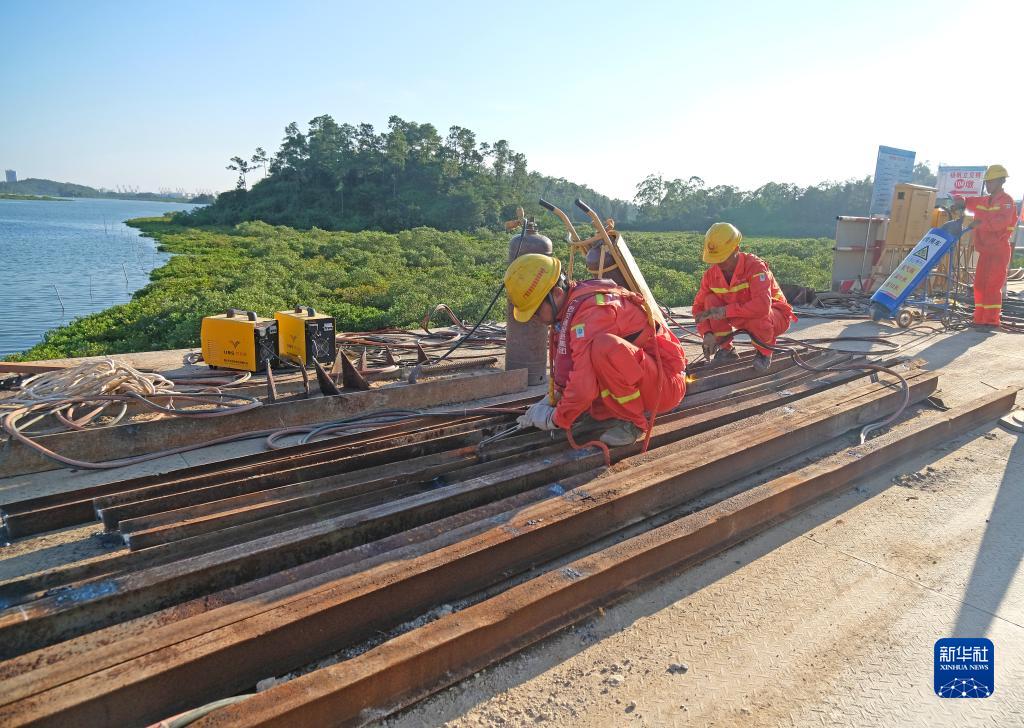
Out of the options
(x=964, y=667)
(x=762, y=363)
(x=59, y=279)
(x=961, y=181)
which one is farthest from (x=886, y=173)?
(x=59, y=279)

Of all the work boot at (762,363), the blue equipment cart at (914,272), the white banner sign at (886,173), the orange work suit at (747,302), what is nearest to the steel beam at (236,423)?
the orange work suit at (747,302)

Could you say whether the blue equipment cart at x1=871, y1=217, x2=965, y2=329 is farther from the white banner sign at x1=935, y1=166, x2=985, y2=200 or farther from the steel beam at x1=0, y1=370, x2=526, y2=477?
the white banner sign at x1=935, y1=166, x2=985, y2=200

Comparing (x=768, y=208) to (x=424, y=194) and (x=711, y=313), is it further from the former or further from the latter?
(x=711, y=313)

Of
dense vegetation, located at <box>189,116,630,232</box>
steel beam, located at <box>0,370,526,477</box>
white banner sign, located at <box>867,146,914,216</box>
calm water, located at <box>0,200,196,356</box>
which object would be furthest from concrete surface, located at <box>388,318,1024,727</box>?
dense vegetation, located at <box>189,116,630,232</box>

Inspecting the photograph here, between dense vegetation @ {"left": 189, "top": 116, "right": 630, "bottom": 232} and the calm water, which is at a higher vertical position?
dense vegetation @ {"left": 189, "top": 116, "right": 630, "bottom": 232}

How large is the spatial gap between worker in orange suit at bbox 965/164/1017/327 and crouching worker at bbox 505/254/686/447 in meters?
8.28

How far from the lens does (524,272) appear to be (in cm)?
379

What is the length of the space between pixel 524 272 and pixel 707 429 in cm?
189

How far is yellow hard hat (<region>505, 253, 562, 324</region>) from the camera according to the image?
148 inches

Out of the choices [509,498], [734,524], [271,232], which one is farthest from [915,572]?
[271,232]

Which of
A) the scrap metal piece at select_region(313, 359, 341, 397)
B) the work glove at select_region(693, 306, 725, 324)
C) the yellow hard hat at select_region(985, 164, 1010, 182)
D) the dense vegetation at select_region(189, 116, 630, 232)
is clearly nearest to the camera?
the scrap metal piece at select_region(313, 359, 341, 397)

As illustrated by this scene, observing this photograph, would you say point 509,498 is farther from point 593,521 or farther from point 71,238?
point 71,238

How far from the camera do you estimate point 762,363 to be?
6.07 m

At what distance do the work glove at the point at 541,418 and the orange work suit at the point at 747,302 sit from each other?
118 inches
